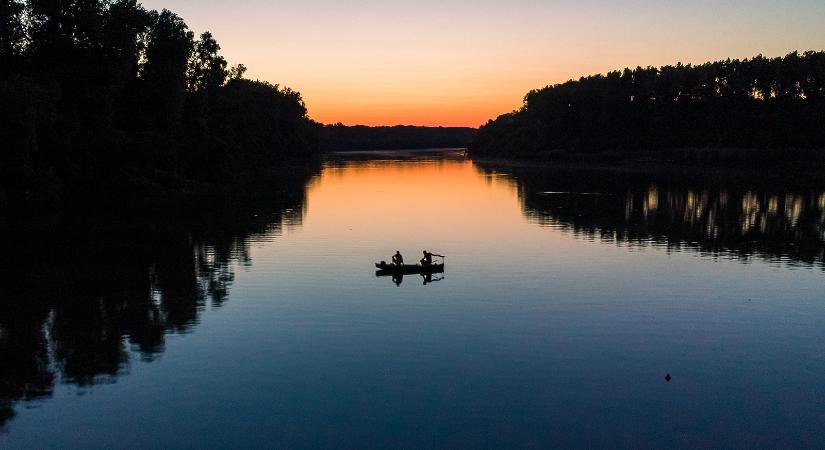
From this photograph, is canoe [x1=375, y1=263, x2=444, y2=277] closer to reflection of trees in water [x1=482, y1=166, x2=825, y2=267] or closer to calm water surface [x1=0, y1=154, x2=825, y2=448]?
calm water surface [x1=0, y1=154, x2=825, y2=448]

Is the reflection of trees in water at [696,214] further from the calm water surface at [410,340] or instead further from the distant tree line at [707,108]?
the distant tree line at [707,108]

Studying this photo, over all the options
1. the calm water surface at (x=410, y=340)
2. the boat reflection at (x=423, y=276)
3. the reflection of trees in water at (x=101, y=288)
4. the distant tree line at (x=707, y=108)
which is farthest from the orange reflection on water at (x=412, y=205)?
the distant tree line at (x=707, y=108)

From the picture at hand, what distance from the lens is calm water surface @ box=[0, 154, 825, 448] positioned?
823 inches

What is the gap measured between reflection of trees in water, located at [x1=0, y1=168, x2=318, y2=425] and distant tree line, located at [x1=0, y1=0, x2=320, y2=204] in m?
10.1

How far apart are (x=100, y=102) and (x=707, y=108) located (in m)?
134

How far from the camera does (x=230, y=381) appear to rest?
24.5 metres

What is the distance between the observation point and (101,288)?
124 feet

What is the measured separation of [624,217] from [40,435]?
5921cm

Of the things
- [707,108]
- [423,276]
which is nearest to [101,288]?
[423,276]

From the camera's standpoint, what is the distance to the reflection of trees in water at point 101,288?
2606cm

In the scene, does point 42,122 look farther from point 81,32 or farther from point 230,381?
point 230,381

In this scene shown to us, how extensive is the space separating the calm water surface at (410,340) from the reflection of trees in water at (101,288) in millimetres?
150

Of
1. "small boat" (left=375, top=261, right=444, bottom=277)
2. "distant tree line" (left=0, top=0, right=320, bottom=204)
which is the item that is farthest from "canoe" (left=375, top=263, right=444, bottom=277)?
"distant tree line" (left=0, top=0, right=320, bottom=204)

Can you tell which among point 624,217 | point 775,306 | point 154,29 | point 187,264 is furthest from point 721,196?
point 154,29
